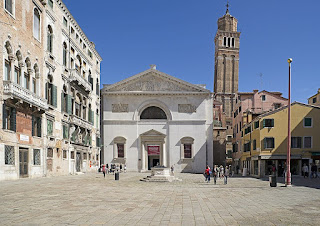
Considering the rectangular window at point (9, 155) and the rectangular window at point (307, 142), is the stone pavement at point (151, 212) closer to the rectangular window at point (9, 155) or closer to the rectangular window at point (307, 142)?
the rectangular window at point (9, 155)

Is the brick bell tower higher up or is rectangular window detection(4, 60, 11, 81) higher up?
the brick bell tower

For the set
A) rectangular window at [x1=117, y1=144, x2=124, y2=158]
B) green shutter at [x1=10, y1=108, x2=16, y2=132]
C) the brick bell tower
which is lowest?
rectangular window at [x1=117, y1=144, x2=124, y2=158]

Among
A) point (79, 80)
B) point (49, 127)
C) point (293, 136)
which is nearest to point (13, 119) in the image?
point (49, 127)

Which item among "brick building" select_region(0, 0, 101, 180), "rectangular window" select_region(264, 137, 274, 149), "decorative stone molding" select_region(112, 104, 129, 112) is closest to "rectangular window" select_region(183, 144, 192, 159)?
"decorative stone molding" select_region(112, 104, 129, 112)

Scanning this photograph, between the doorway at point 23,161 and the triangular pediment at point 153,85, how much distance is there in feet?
99.0

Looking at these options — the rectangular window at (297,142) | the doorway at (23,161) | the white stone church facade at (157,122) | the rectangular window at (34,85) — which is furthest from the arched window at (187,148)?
the doorway at (23,161)

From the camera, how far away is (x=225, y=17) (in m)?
99.6

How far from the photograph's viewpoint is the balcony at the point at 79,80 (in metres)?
39.1

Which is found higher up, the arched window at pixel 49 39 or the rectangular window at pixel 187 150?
the arched window at pixel 49 39

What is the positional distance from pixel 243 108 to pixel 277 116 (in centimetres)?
1235

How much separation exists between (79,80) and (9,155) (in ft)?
57.1

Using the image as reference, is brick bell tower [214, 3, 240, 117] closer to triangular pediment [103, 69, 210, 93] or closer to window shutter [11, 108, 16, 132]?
triangular pediment [103, 69, 210, 93]

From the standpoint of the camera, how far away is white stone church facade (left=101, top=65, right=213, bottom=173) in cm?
5697

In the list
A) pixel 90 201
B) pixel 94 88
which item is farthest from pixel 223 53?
pixel 90 201
